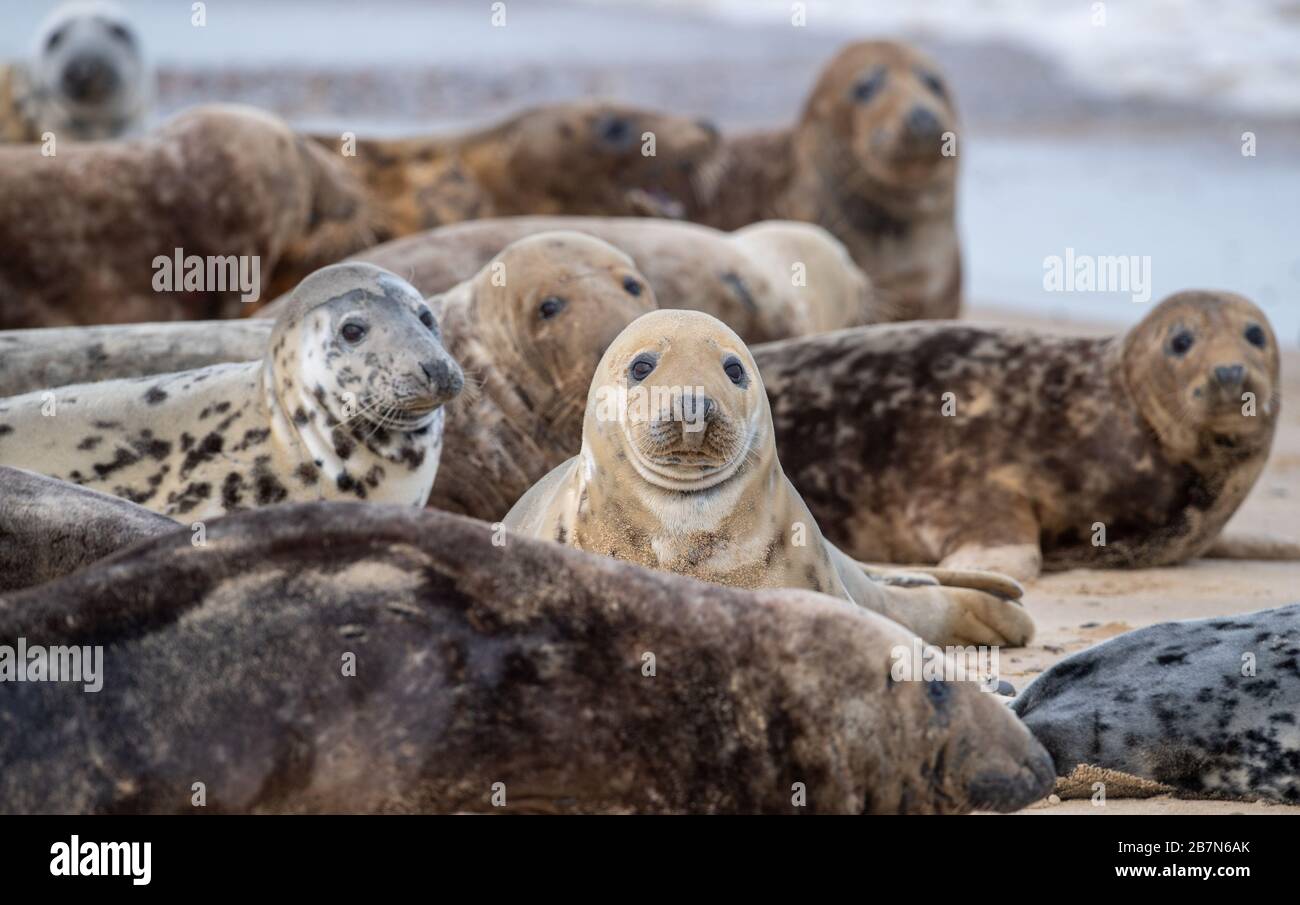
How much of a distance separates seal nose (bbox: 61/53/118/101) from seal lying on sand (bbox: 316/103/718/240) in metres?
2.12

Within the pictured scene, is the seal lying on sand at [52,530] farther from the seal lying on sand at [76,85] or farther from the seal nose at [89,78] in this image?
the seal nose at [89,78]

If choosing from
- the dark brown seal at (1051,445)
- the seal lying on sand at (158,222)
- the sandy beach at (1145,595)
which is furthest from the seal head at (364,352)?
the seal lying on sand at (158,222)

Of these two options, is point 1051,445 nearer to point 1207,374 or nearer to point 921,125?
point 1207,374

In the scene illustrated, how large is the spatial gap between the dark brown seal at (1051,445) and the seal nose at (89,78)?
5945 mm

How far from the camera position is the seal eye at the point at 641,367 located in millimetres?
4879

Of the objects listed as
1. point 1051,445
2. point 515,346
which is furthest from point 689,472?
point 1051,445

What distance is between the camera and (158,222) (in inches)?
349

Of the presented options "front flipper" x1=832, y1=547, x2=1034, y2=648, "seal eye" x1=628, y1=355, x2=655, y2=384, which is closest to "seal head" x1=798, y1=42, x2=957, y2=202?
"front flipper" x1=832, y1=547, x2=1034, y2=648
